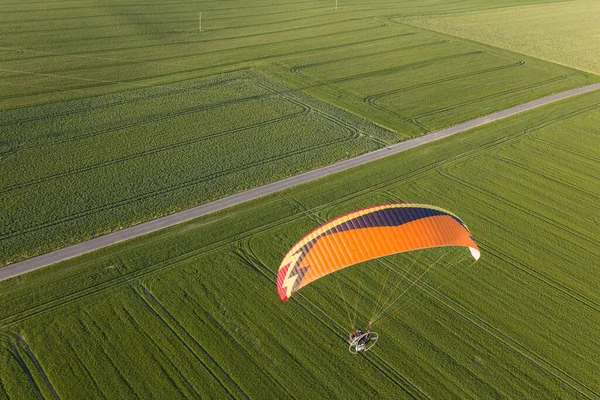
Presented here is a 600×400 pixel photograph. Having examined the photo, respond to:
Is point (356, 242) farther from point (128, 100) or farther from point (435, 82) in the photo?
point (435, 82)

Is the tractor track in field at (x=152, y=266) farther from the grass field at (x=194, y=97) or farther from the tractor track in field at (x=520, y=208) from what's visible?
the grass field at (x=194, y=97)

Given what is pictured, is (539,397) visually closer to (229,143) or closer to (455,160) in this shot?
(455,160)

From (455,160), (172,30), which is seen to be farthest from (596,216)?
(172,30)

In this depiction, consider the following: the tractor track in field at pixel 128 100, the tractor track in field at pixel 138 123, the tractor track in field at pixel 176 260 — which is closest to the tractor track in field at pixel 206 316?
the tractor track in field at pixel 176 260

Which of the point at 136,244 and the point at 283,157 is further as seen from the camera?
the point at 283,157

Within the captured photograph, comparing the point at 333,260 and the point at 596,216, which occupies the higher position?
the point at 333,260

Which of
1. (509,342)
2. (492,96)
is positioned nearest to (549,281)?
(509,342)
